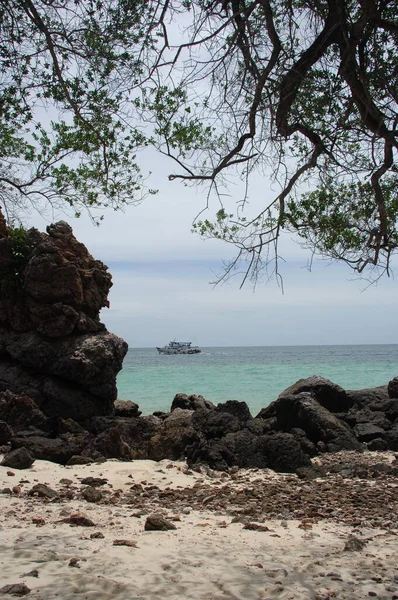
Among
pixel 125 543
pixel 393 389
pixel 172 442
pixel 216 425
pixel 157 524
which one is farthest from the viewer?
pixel 393 389

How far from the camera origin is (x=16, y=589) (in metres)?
3.76

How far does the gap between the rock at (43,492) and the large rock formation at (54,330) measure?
19.2 ft

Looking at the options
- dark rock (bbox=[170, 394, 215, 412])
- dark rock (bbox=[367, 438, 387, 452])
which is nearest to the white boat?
dark rock (bbox=[170, 394, 215, 412])

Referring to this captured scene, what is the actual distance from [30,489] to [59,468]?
1.38 metres

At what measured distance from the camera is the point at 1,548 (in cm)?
466

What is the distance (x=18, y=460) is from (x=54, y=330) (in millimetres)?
5414

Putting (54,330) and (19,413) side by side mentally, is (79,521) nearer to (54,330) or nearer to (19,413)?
(19,413)

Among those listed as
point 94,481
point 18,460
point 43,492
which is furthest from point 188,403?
point 43,492

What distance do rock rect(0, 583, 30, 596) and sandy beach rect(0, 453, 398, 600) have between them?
1cm

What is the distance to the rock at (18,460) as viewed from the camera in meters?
8.09

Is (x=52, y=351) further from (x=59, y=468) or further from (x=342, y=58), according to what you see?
(x=342, y=58)

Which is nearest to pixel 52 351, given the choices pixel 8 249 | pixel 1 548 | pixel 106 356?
pixel 106 356

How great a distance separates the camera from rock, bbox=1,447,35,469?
8.09 meters

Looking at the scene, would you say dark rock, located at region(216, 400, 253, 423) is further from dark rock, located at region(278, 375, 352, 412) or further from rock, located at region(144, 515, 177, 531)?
rock, located at region(144, 515, 177, 531)
